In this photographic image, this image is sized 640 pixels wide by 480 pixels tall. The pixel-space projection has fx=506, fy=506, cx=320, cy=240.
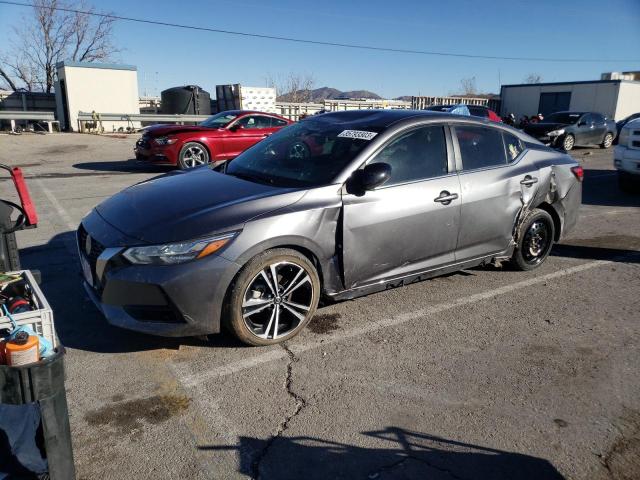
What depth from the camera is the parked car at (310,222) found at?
3.24 m

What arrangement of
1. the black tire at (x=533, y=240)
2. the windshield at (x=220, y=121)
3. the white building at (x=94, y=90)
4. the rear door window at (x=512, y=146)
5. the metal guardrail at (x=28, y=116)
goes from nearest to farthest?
the rear door window at (x=512, y=146), the black tire at (x=533, y=240), the windshield at (x=220, y=121), the metal guardrail at (x=28, y=116), the white building at (x=94, y=90)

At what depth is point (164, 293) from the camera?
10.3ft

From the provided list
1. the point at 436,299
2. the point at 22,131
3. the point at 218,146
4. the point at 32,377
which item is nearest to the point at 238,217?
the point at 32,377

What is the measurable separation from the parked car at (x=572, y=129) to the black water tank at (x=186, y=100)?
16.3 m

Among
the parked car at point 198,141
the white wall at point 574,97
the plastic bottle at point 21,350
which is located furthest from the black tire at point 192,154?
the white wall at point 574,97

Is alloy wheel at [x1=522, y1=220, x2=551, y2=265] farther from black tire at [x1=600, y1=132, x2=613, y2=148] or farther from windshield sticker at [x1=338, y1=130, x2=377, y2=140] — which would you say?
black tire at [x1=600, y1=132, x2=613, y2=148]

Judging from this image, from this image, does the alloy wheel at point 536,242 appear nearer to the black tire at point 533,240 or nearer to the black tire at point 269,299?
the black tire at point 533,240

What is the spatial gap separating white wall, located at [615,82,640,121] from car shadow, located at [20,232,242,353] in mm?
36372

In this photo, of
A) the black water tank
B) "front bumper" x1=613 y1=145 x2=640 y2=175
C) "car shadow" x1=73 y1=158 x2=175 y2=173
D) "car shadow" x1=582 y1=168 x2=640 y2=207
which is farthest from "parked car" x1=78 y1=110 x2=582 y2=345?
the black water tank

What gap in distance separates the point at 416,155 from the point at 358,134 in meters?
0.52

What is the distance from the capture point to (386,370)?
337 centimetres

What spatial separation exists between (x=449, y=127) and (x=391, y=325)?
6.06 ft

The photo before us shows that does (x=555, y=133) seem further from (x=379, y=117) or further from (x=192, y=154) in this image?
(x=379, y=117)

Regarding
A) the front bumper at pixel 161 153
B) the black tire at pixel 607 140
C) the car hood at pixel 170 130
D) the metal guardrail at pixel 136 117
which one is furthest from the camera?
the metal guardrail at pixel 136 117
